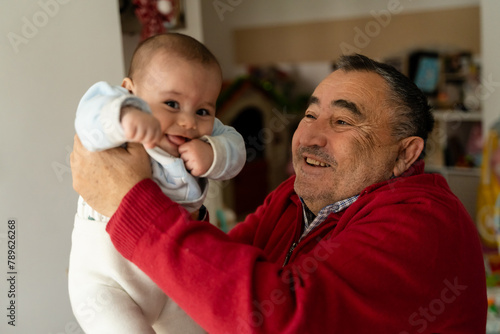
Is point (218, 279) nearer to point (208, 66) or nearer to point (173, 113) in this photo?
point (173, 113)

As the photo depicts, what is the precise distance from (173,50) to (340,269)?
2.00ft

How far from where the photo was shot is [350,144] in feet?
4.65

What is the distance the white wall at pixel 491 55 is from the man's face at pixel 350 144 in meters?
3.15

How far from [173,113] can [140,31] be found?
60.5 inches

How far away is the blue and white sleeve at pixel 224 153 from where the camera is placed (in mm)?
1140

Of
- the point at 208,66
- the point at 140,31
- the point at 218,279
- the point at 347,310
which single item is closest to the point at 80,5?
the point at 140,31

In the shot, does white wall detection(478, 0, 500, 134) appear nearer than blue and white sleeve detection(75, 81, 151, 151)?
No

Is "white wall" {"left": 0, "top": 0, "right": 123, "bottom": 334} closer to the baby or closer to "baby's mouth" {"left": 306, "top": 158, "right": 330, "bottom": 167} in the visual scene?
the baby

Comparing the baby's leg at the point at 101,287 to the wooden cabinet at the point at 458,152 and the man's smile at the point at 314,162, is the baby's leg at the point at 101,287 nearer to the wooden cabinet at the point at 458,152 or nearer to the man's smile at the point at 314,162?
the man's smile at the point at 314,162

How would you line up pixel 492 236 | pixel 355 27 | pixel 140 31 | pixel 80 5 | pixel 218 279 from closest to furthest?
pixel 218 279 < pixel 80 5 < pixel 140 31 < pixel 492 236 < pixel 355 27

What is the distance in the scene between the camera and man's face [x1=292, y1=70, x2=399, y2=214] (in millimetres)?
1421

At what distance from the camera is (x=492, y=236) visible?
157 inches

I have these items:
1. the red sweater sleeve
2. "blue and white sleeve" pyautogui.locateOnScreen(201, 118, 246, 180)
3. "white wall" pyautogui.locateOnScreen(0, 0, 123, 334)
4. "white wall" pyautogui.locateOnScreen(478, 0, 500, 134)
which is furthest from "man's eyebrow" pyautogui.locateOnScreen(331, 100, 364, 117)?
"white wall" pyautogui.locateOnScreen(478, 0, 500, 134)

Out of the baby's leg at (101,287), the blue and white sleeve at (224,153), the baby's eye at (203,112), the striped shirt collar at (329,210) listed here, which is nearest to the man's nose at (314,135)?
the striped shirt collar at (329,210)
